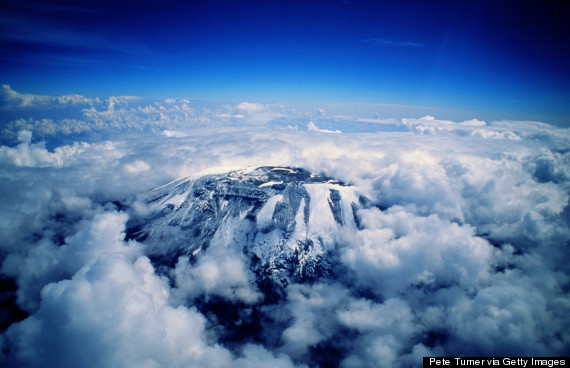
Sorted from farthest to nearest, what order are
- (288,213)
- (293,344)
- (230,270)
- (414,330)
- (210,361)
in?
(288,213) < (230,270) < (293,344) < (414,330) < (210,361)

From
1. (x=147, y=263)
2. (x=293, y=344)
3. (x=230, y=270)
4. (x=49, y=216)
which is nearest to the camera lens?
(x=293, y=344)

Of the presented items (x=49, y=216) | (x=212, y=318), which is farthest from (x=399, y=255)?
(x=49, y=216)

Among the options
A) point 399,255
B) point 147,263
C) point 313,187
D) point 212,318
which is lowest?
point 212,318

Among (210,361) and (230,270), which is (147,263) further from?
(210,361)

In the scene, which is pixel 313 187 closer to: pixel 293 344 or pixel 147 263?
pixel 293 344

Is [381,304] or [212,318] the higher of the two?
[381,304]

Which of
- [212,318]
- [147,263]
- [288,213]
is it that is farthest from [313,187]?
[147,263]

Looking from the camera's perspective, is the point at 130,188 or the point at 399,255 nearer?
the point at 399,255
